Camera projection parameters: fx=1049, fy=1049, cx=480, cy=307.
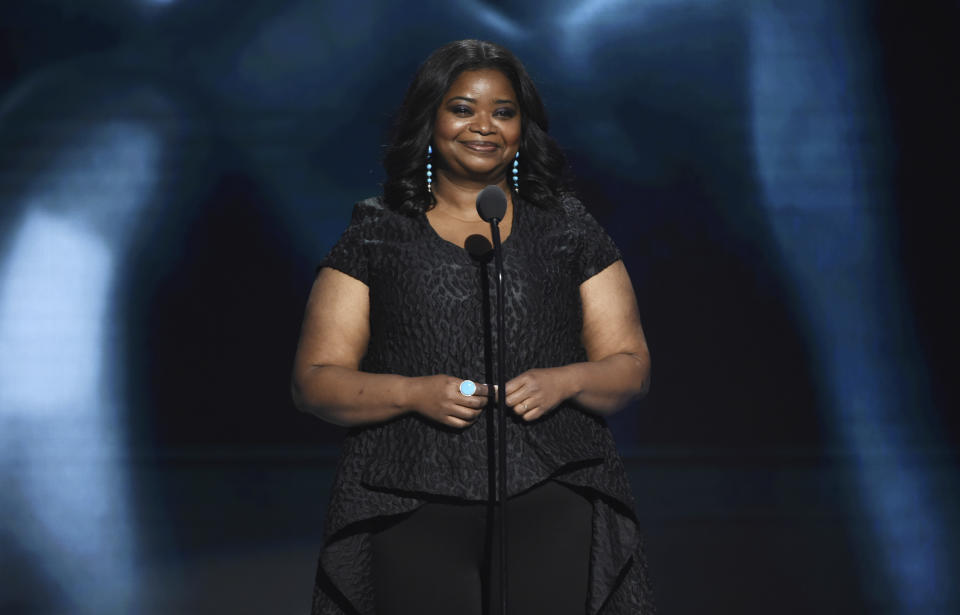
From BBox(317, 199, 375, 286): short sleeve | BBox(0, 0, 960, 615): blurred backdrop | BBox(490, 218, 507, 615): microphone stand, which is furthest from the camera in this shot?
BBox(0, 0, 960, 615): blurred backdrop

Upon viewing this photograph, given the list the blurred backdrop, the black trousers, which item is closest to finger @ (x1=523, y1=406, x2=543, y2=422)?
the black trousers

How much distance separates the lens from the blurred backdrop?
10.8ft

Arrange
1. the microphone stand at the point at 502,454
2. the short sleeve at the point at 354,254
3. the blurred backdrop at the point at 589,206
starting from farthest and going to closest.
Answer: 1. the blurred backdrop at the point at 589,206
2. the short sleeve at the point at 354,254
3. the microphone stand at the point at 502,454

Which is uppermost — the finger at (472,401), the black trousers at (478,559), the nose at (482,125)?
the nose at (482,125)

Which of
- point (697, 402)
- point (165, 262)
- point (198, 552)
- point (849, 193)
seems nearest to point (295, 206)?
point (165, 262)

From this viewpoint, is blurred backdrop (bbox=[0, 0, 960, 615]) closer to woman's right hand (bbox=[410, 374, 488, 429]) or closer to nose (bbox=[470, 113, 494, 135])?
nose (bbox=[470, 113, 494, 135])

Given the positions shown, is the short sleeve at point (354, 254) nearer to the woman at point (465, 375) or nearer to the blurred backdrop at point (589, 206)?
the woman at point (465, 375)

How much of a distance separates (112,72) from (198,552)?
61.8 inches

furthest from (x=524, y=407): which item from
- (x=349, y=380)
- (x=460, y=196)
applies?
(x=460, y=196)

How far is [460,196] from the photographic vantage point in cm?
134

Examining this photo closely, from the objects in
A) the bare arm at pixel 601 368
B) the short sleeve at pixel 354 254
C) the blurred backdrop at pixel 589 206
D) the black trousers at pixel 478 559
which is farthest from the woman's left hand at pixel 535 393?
the blurred backdrop at pixel 589 206

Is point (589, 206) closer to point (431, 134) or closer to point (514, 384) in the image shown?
point (431, 134)

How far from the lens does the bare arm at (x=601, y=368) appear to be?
3.80 feet

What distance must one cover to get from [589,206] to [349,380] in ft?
7.69
